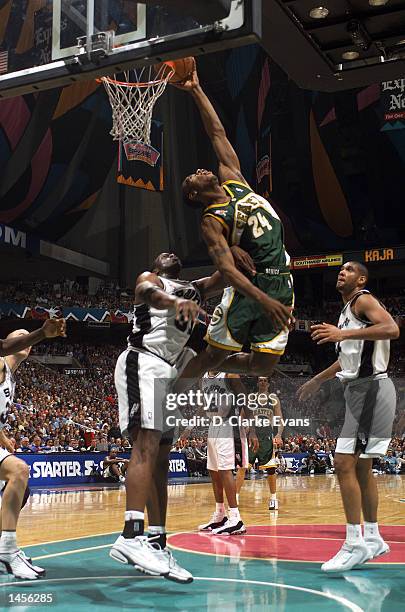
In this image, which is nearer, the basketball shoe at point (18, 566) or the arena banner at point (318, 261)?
the basketball shoe at point (18, 566)

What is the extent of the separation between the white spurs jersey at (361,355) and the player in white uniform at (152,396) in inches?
49.5

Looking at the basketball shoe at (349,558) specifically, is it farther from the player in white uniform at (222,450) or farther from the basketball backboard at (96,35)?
the basketball backboard at (96,35)

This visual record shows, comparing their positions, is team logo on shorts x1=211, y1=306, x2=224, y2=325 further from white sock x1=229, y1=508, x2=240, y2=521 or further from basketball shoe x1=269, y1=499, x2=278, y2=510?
basketball shoe x1=269, y1=499, x2=278, y2=510

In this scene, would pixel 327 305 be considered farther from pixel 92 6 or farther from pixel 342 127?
pixel 92 6

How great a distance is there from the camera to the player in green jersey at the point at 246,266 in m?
4.88

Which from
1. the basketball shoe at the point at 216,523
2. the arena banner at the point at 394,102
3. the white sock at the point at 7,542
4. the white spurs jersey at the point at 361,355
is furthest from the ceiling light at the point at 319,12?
the arena banner at the point at 394,102

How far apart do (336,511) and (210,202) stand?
6.57m

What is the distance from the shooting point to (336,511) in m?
10.2

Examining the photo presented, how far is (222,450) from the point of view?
7766mm

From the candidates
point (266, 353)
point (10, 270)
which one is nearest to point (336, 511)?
point (266, 353)

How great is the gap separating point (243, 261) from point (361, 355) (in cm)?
149

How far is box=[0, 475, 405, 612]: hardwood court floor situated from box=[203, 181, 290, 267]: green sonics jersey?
220cm

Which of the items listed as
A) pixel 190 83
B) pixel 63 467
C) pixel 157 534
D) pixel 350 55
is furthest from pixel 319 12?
pixel 63 467

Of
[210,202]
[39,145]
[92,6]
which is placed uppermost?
[39,145]
